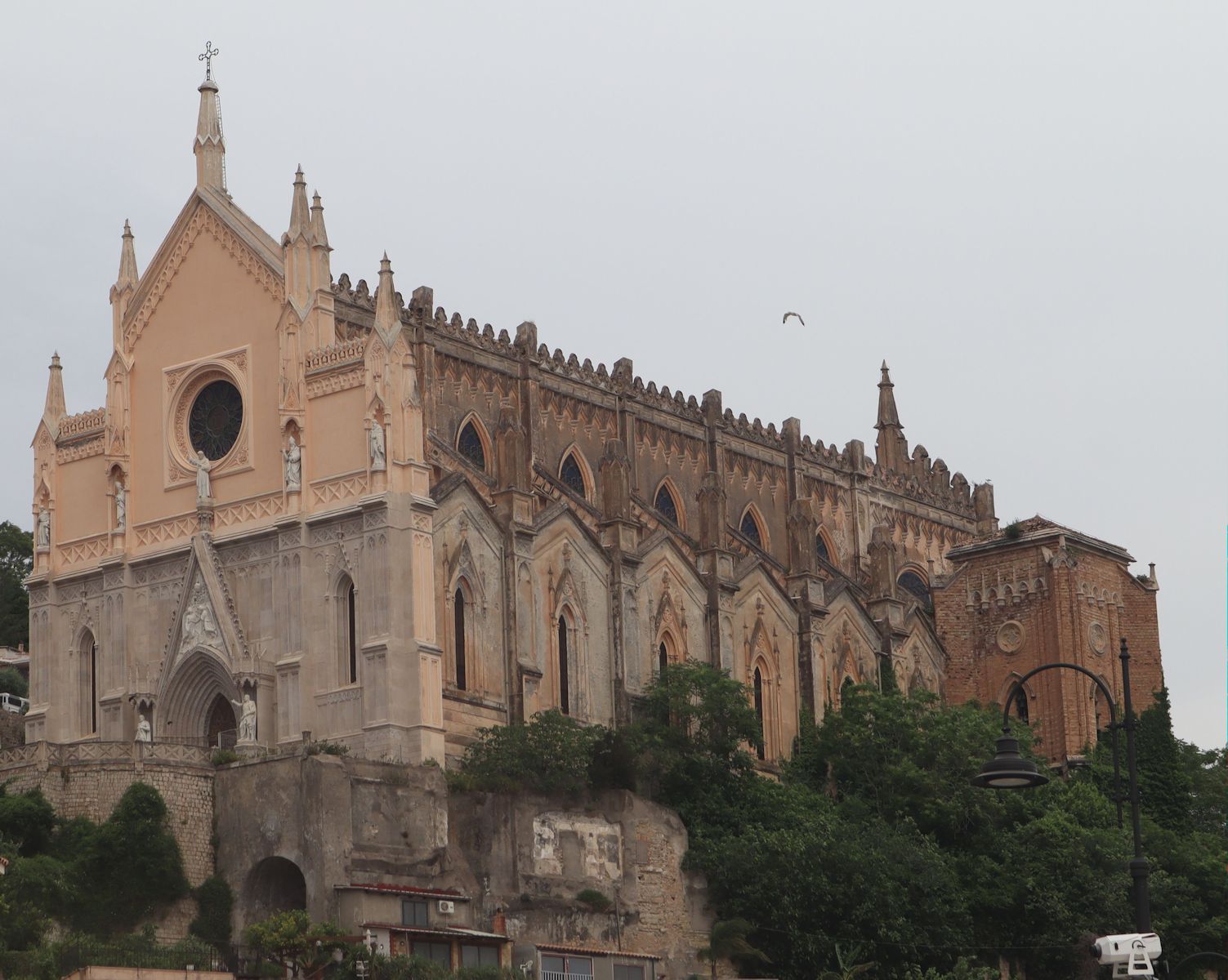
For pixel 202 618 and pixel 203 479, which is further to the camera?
pixel 203 479

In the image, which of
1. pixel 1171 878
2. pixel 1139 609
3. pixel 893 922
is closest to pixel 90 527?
pixel 893 922

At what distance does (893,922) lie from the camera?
207ft

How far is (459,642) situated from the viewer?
65188 millimetres

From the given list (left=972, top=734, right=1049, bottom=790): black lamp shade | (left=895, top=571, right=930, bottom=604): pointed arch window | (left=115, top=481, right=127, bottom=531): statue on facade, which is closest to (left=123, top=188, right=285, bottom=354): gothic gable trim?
(left=115, top=481, right=127, bottom=531): statue on facade

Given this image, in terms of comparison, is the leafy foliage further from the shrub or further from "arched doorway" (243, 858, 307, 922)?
the shrub

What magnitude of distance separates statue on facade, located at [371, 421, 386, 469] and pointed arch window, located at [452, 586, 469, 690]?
4437 millimetres

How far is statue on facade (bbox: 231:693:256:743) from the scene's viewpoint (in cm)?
6240

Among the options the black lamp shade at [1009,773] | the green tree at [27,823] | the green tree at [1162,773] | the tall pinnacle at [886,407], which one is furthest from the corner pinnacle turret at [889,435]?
the black lamp shade at [1009,773]

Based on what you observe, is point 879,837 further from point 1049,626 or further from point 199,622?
point 1049,626

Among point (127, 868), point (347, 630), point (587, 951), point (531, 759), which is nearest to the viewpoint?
point (127, 868)

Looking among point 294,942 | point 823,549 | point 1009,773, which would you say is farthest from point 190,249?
point 1009,773

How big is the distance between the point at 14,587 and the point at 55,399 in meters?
32.3

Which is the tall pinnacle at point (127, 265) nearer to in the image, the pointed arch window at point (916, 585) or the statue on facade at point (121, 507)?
the statue on facade at point (121, 507)

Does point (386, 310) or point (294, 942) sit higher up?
point (386, 310)
